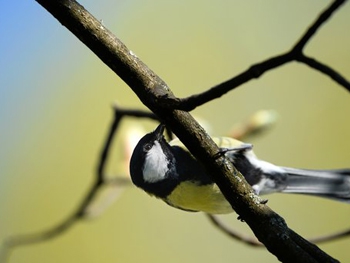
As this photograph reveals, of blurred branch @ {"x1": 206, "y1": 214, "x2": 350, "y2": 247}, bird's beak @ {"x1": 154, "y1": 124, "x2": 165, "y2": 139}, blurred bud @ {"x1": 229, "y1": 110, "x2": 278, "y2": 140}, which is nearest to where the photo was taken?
bird's beak @ {"x1": 154, "y1": 124, "x2": 165, "y2": 139}

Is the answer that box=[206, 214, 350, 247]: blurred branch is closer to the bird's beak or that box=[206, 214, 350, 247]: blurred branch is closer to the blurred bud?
the blurred bud

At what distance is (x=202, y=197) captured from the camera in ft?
3.33

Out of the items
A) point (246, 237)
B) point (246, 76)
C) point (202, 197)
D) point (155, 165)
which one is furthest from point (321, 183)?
point (246, 76)

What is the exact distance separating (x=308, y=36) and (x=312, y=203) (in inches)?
87.2

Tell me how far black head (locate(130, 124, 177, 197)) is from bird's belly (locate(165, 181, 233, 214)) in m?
0.02

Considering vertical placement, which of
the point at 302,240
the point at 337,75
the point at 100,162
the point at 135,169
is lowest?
the point at 302,240

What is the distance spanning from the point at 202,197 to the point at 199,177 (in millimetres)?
39

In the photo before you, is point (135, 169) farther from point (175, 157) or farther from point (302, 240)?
point (302, 240)

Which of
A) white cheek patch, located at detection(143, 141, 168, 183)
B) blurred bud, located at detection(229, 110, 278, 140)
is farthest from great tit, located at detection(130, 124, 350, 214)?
blurred bud, located at detection(229, 110, 278, 140)

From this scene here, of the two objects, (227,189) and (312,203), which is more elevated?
(312,203)

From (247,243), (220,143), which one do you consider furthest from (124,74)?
(247,243)

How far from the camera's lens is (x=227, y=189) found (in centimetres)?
68

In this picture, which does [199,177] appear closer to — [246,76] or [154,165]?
[154,165]

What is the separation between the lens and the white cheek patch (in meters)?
0.94
